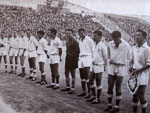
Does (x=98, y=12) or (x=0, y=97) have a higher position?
(x=98, y=12)

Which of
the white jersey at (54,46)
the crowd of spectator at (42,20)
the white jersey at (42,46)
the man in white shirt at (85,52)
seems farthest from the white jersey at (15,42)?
the crowd of spectator at (42,20)

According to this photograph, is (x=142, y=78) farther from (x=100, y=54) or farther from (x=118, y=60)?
(x=100, y=54)

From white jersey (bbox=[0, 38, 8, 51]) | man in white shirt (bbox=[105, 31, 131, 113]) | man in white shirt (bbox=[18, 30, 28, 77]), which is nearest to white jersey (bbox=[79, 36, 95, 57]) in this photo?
man in white shirt (bbox=[105, 31, 131, 113])

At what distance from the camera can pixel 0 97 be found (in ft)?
25.2

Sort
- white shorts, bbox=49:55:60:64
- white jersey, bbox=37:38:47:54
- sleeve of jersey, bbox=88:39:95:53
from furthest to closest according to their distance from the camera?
1. white jersey, bbox=37:38:47:54
2. white shorts, bbox=49:55:60:64
3. sleeve of jersey, bbox=88:39:95:53

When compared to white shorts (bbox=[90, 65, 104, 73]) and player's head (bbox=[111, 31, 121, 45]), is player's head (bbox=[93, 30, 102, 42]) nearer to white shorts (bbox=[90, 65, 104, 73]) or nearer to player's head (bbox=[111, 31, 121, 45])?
white shorts (bbox=[90, 65, 104, 73])

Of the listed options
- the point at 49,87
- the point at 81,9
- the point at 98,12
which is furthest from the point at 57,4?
the point at 49,87

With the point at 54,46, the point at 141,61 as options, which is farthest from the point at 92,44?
the point at 141,61

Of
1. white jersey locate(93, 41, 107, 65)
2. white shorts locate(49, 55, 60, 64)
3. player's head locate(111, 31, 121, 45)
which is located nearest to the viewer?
player's head locate(111, 31, 121, 45)

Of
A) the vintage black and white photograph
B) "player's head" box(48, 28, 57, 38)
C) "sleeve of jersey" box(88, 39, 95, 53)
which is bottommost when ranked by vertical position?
the vintage black and white photograph

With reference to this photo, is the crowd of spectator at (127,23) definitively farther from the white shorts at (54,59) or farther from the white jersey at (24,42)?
the white shorts at (54,59)

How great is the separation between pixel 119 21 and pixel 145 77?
4399 cm

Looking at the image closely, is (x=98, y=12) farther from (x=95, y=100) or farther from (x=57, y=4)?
(x=95, y=100)

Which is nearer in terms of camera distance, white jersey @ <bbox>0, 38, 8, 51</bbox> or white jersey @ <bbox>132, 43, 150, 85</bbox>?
white jersey @ <bbox>132, 43, 150, 85</bbox>
